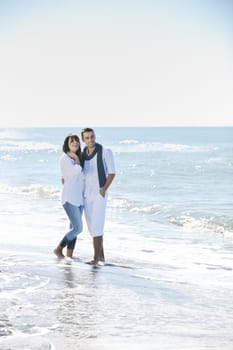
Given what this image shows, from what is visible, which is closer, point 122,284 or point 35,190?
point 122,284

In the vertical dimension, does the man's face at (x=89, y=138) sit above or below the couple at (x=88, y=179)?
above

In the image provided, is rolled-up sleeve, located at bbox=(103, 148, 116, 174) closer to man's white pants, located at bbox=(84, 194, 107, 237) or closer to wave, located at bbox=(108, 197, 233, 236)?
man's white pants, located at bbox=(84, 194, 107, 237)

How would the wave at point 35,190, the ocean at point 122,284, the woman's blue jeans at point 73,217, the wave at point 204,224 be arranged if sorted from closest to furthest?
1. the ocean at point 122,284
2. the woman's blue jeans at point 73,217
3. the wave at point 204,224
4. the wave at point 35,190

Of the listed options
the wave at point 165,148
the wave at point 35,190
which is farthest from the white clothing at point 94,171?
the wave at point 165,148

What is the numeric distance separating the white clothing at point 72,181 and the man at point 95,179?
0.07 meters

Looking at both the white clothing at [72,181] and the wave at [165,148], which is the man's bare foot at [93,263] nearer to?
the white clothing at [72,181]

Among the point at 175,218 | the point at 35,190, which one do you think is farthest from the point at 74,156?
the point at 35,190

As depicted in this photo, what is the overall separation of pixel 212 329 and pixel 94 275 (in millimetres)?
1935

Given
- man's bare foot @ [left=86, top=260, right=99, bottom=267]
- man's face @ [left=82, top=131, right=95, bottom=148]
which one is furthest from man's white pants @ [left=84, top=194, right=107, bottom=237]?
man's face @ [left=82, top=131, right=95, bottom=148]

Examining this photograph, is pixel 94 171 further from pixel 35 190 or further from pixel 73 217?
pixel 35 190

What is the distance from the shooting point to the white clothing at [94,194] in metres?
6.93

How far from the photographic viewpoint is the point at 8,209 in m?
13.4

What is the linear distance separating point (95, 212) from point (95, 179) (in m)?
0.38

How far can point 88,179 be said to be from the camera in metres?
7.00
